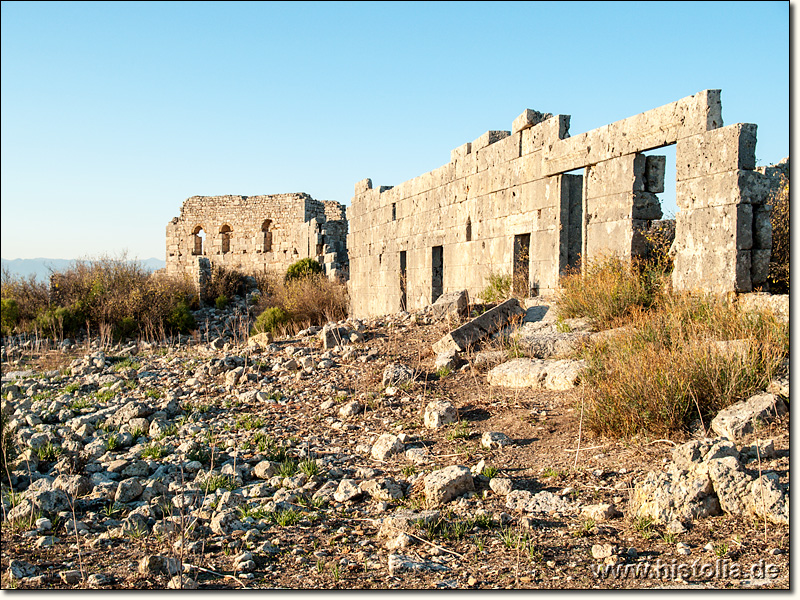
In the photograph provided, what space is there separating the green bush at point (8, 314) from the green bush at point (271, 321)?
606 cm

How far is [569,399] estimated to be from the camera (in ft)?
20.5

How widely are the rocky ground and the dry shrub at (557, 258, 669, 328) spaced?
495 millimetres

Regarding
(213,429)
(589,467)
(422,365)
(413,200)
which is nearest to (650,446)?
(589,467)

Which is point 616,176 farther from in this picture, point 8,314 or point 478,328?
point 8,314

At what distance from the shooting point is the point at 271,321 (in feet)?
47.7

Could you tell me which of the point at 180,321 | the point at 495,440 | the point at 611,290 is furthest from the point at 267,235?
the point at 495,440

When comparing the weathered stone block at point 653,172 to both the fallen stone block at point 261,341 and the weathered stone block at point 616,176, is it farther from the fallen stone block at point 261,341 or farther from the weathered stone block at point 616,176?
the fallen stone block at point 261,341

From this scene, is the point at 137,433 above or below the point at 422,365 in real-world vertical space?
below

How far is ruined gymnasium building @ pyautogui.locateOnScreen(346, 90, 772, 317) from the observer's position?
769 centimetres

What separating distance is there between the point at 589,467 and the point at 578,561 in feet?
4.39

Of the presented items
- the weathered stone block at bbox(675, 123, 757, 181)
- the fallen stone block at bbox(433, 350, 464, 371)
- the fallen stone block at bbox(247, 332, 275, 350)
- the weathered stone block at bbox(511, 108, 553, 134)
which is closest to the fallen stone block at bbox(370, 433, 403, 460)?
the fallen stone block at bbox(433, 350, 464, 371)

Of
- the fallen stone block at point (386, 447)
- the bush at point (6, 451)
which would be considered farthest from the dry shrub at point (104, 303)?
the fallen stone block at point (386, 447)

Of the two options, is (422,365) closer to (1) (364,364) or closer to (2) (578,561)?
(1) (364,364)

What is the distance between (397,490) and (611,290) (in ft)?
15.0
